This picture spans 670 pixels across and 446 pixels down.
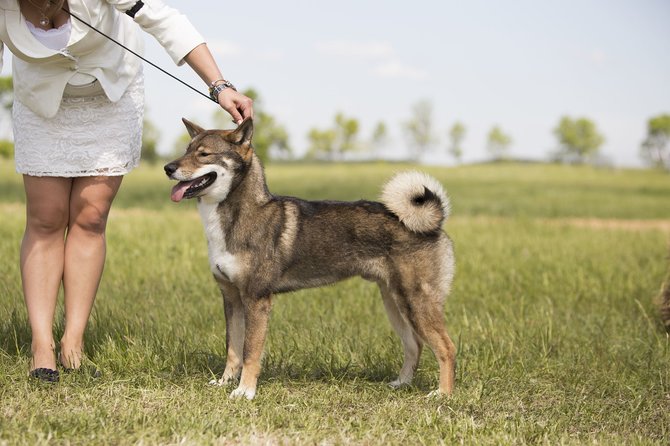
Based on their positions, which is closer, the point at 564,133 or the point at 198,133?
the point at 198,133

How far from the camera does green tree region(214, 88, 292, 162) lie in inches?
1860

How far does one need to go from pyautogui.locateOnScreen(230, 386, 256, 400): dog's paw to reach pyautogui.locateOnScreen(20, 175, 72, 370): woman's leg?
113cm

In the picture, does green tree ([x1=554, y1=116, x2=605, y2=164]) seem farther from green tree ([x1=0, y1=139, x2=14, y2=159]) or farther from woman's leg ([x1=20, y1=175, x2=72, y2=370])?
woman's leg ([x1=20, y1=175, x2=72, y2=370])

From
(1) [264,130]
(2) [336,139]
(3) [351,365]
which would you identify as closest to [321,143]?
(2) [336,139]

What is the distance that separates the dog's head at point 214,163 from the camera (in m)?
4.26

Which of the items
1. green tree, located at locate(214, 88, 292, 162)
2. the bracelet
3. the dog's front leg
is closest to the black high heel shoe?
the dog's front leg

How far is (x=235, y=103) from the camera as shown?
4.46m

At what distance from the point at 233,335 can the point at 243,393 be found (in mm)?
424

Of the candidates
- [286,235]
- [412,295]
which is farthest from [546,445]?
[286,235]

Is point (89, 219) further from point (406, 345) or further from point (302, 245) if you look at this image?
point (406, 345)

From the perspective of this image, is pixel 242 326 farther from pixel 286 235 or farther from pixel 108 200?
pixel 108 200

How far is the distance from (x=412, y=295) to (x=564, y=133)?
99136mm

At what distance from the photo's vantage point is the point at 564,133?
98.9m

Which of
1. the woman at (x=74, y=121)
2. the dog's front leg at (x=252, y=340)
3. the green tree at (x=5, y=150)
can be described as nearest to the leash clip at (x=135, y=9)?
the woman at (x=74, y=121)
